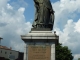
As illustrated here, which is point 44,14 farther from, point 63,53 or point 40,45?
point 63,53

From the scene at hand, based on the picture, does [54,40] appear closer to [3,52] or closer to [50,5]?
[50,5]

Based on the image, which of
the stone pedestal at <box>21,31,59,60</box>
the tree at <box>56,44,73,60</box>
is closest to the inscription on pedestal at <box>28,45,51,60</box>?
the stone pedestal at <box>21,31,59,60</box>

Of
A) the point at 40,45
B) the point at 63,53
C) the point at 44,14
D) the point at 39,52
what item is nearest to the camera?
the point at 39,52

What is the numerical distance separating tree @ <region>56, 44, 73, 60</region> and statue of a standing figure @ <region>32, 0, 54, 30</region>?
34.0 metres

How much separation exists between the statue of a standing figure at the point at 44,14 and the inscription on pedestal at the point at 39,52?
6.43 ft

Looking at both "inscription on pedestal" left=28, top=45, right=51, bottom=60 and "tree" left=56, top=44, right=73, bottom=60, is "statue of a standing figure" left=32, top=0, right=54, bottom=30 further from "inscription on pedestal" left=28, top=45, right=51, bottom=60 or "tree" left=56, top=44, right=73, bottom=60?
"tree" left=56, top=44, right=73, bottom=60

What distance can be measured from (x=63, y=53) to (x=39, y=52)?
37.8 m

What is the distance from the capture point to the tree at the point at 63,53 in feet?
178

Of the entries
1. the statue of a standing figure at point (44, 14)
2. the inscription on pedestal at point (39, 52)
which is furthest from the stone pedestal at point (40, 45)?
the statue of a standing figure at point (44, 14)

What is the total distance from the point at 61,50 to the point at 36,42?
1477 inches

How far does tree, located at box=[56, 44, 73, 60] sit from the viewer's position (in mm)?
54322

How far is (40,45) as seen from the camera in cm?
1870

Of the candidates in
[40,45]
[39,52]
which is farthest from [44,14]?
[39,52]

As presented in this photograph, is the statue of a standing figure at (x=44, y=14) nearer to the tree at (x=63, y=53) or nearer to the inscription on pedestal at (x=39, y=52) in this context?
the inscription on pedestal at (x=39, y=52)
